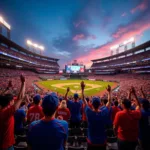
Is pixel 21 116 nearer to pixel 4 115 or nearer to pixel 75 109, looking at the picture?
pixel 4 115

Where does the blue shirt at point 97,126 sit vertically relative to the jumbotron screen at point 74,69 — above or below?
below

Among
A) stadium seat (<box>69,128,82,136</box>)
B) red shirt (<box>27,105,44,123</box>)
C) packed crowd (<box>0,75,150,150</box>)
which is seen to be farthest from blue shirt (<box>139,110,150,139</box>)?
red shirt (<box>27,105,44,123</box>)

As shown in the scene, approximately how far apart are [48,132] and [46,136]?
0.24ft

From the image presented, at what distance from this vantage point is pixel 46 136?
1800mm

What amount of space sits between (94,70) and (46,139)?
109 m

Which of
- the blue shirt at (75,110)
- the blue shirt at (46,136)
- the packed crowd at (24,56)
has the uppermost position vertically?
the packed crowd at (24,56)

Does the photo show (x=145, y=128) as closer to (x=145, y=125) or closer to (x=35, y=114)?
(x=145, y=125)

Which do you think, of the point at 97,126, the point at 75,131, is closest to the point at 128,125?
the point at 97,126

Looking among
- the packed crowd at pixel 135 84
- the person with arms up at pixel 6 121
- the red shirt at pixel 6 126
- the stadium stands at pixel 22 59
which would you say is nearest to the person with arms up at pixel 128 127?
the person with arms up at pixel 6 121

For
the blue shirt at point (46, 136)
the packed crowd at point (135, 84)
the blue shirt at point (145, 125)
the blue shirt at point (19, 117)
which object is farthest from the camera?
the packed crowd at point (135, 84)

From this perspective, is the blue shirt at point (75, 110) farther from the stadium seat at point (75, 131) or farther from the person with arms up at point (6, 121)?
the person with arms up at point (6, 121)

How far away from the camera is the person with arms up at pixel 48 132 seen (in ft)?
5.90

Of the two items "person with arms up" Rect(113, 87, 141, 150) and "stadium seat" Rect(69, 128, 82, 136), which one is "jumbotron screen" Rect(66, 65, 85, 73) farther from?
"person with arms up" Rect(113, 87, 141, 150)

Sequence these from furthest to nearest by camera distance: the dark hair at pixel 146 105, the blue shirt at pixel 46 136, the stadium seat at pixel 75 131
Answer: the stadium seat at pixel 75 131 → the dark hair at pixel 146 105 → the blue shirt at pixel 46 136
